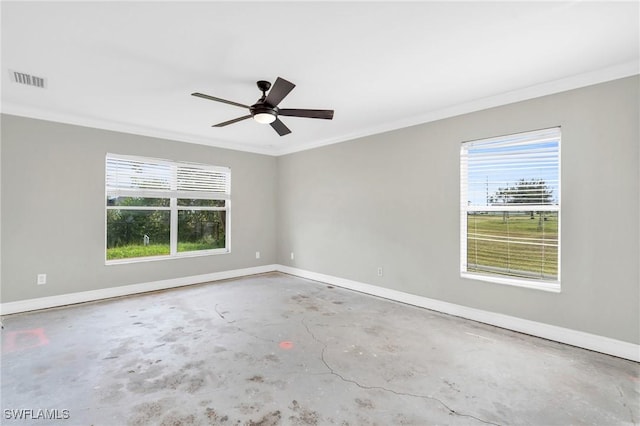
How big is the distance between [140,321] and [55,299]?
1569 mm

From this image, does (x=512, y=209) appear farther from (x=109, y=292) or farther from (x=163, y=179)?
(x=109, y=292)

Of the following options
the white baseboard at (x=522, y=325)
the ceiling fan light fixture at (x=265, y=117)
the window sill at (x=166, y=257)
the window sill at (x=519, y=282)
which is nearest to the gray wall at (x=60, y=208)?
the window sill at (x=166, y=257)

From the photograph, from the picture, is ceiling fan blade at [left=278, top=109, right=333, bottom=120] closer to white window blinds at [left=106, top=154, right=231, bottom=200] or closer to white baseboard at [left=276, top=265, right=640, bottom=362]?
white baseboard at [left=276, top=265, right=640, bottom=362]

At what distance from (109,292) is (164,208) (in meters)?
1.50

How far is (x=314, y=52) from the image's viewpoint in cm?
246

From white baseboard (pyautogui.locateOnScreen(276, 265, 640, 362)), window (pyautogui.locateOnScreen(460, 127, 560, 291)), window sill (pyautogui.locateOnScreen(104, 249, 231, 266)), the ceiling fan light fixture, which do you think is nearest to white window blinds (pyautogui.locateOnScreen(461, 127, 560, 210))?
window (pyautogui.locateOnScreen(460, 127, 560, 291))

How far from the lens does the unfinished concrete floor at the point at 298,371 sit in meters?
1.91

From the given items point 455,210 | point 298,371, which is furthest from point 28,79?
point 455,210

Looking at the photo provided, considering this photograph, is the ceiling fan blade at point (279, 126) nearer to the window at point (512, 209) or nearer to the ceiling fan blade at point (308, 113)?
the ceiling fan blade at point (308, 113)

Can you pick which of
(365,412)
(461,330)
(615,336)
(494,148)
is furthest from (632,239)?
Answer: (365,412)

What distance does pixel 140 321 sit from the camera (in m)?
3.46

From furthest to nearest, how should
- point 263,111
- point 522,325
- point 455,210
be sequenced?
1. point 455,210
2. point 522,325
3. point 263,111

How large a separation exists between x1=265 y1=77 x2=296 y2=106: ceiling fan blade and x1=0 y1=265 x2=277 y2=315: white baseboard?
3.77 meters

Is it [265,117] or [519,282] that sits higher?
[265,117]
